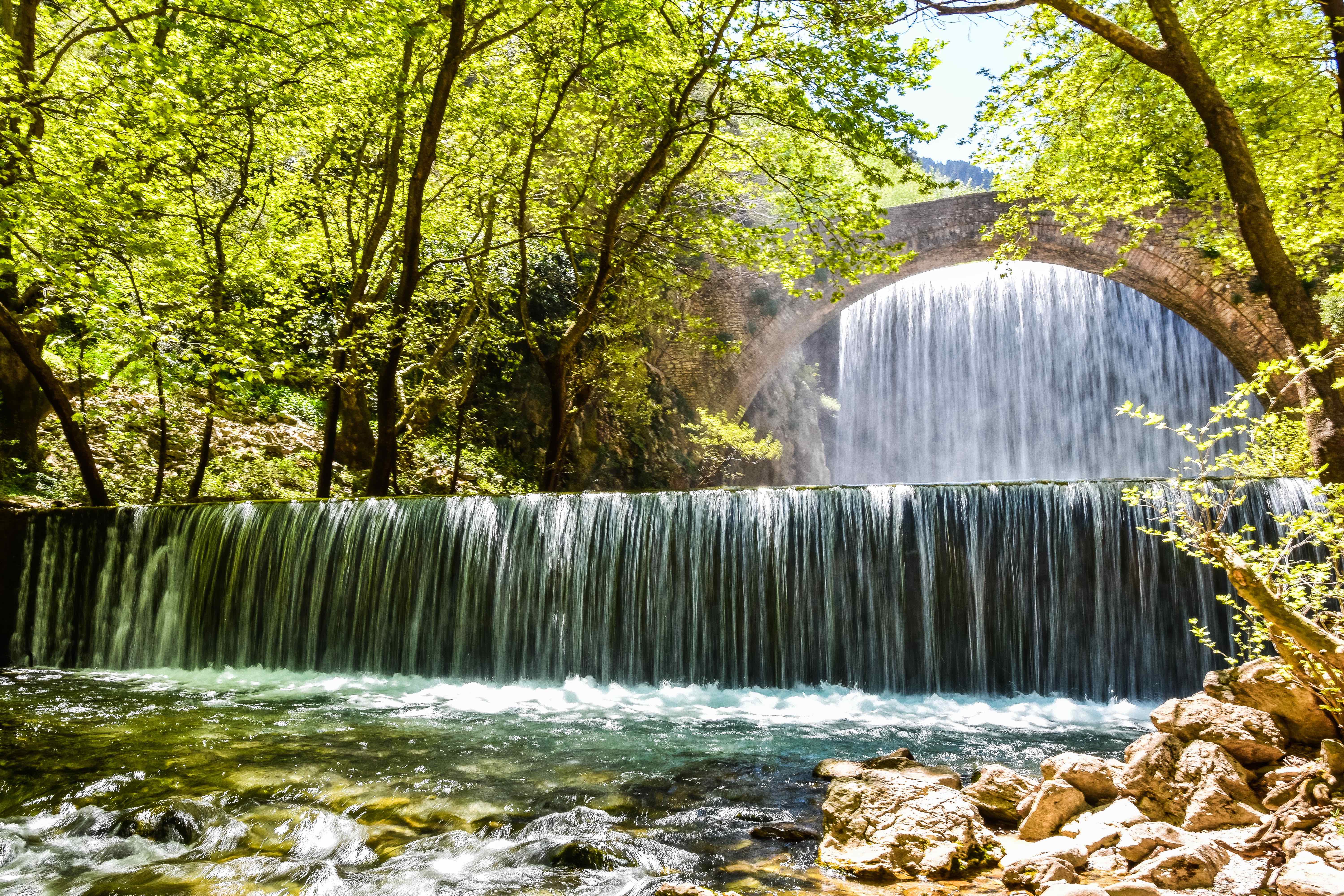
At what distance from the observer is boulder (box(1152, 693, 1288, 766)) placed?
323 cm

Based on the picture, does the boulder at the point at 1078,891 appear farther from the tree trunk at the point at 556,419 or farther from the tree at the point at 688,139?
the tree trunk at the point at 556,419

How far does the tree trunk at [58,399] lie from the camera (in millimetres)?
7352

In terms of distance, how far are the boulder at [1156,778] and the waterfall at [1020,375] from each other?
17168mm

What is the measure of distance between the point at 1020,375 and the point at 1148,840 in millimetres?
20911

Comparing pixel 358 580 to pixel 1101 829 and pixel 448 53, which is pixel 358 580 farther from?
pixel 1101 829

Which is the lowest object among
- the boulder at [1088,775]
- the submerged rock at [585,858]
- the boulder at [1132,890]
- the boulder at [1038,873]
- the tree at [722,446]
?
the submerged rock at [585,858]

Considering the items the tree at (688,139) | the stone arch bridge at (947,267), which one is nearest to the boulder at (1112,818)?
the tree at (688,139)

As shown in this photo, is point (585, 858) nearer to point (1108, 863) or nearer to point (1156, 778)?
point (1108, 863)

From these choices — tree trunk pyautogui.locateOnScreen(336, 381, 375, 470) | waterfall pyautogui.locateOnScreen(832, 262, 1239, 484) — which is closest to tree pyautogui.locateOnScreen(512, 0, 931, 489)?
tree trunk pyautogui.locateOnScreen(336, 381, 375, 470)

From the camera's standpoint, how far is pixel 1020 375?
2173cm

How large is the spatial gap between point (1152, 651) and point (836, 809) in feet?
15.6

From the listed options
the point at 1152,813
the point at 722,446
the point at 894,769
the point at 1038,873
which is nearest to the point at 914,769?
the point at 894,769

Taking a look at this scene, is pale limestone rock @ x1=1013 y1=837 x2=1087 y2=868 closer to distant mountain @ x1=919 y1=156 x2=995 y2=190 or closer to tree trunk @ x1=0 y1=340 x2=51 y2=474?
tree trunk @ x1=0 y1=340 x2=51 y2=474

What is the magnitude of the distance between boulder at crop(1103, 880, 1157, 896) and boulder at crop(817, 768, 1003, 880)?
0.53 metres
